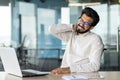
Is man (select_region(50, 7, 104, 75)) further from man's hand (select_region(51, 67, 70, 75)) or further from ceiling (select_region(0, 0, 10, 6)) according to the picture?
ceiling (select_region(0, 0, 10, 6))

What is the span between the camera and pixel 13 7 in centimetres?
877

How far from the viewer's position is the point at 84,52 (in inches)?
149

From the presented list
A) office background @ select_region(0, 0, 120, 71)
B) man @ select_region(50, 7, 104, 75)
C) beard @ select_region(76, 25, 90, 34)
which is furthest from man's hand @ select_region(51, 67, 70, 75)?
office background @ select_region(0, 0, 120, 71)

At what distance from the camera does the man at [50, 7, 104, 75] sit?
366 cm

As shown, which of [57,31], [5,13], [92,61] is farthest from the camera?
[5,13]

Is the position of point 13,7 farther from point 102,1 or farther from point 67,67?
point 67,67

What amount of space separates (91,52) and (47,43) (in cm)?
535

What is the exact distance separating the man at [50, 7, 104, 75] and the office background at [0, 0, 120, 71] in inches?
194

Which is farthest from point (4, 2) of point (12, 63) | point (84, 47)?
point (12, 63)

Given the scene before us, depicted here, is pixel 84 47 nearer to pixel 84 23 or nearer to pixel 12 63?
pixel 84 23

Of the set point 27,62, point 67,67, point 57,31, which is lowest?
point 27,62

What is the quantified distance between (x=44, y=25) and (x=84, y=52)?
17.0 feet

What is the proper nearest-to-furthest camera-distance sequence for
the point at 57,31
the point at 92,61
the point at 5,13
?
the point at 92,61
the point at 57,31
the point at 5,13

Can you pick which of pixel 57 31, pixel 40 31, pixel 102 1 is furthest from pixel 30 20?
pixel 57 31
